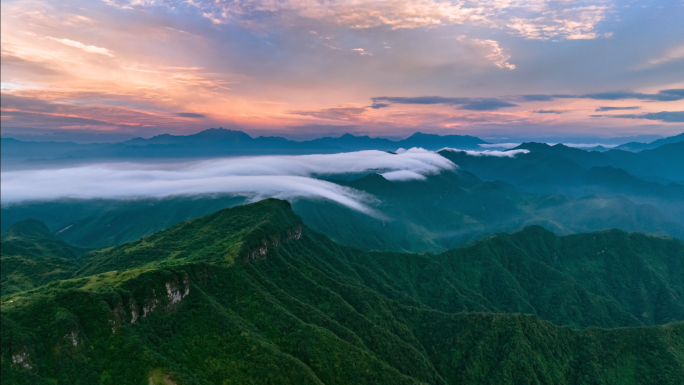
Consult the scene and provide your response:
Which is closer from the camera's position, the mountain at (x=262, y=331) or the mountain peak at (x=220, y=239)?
the mountain at (x=262, y=331)

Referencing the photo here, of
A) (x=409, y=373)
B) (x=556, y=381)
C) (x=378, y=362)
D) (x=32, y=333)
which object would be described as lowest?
(x=556, y=381)

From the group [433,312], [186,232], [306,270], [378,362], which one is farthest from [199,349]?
[433,312]

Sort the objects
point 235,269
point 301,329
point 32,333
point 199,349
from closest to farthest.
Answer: point 32,333
point 199,349
point 301,329
point 235,269

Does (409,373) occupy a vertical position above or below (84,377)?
below

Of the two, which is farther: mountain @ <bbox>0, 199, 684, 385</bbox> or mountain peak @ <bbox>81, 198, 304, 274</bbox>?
mountain peak @ <bbox>81, 198, 304, 274</bbox>

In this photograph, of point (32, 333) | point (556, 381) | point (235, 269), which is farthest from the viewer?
point (556, 381)

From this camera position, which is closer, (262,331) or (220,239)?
(262,331)

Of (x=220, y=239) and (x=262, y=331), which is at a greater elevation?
(x=220, y=239)

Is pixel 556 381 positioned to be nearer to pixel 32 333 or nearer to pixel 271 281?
pixel 271 281
